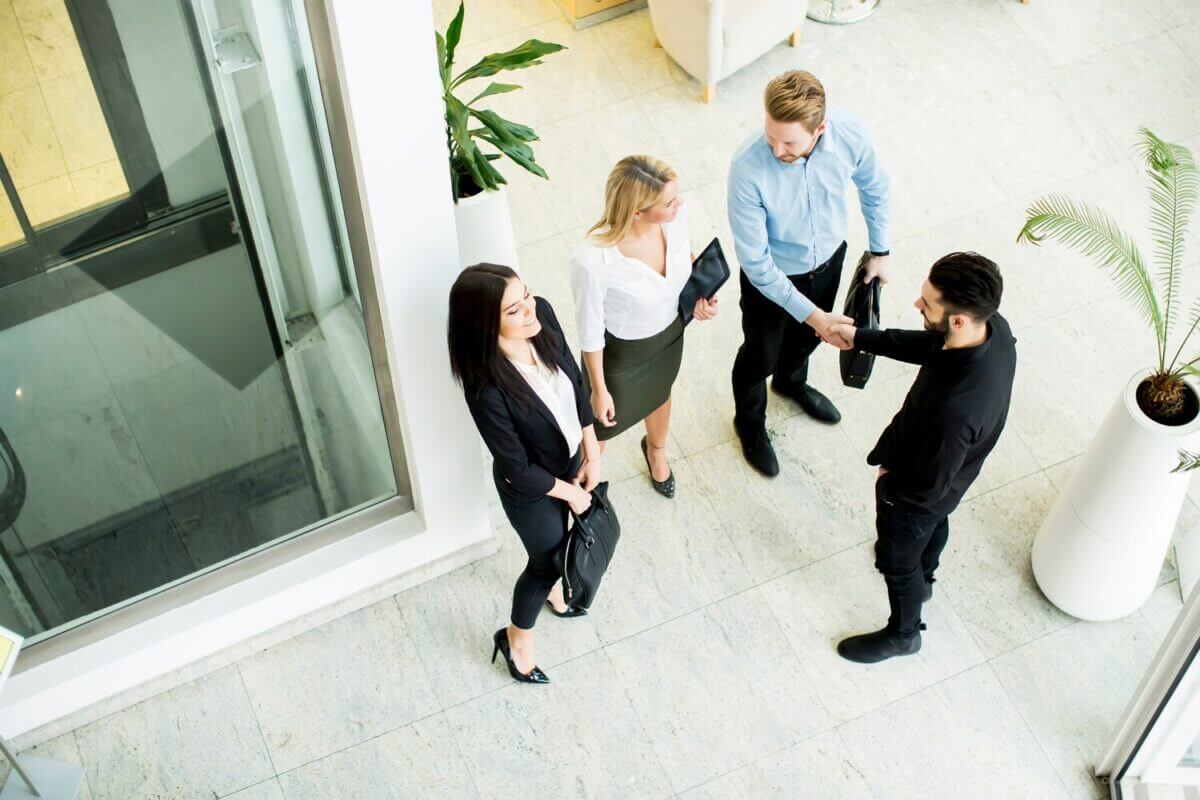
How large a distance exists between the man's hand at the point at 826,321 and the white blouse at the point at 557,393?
908mm

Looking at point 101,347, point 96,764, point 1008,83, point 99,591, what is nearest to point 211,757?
point 96,764

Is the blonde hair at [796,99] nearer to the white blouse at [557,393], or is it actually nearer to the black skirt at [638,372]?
the black skirt at [638,372]

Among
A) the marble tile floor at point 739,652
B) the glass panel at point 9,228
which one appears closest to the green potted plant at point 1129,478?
the marble tile floor at point 739,652

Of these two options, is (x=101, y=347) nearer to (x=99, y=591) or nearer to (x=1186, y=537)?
(x=99, y=591)

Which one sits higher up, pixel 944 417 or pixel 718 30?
pixel 944 417

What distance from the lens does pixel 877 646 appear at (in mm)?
4441

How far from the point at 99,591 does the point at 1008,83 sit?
494 cm

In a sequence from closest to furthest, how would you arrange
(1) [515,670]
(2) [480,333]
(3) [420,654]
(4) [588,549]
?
(2) [480,333] < (4) [588,549] < (1) [515,670] < (3) [420,654]

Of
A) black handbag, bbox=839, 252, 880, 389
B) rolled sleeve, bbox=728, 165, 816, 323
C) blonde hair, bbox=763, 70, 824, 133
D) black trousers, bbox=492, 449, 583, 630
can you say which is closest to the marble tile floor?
black trousers, bbox=492, 449, 583, 630

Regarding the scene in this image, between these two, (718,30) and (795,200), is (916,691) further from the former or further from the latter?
(718,30)

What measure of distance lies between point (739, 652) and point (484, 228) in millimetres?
1789

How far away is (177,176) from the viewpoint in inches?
146

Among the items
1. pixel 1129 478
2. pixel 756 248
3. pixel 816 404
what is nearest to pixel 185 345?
pixel 756 248

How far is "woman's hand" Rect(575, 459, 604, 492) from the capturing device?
4.10 meters
